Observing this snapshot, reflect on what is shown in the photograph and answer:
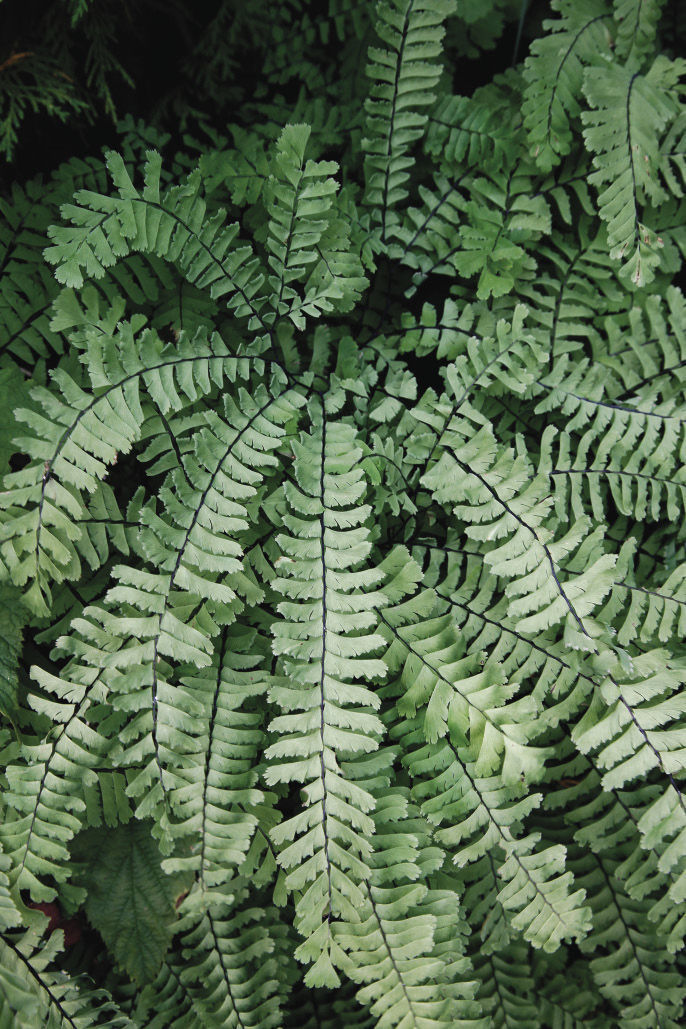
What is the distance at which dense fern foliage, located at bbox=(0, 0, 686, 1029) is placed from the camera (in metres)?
1.34

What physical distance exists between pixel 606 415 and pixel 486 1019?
4.46 feet

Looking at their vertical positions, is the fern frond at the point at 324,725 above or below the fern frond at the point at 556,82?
below

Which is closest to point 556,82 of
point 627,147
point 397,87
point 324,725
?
point 627,147

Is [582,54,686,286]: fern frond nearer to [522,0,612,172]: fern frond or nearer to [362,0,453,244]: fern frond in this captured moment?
[522,0,612,172]: fern frond

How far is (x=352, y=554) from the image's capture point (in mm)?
1338

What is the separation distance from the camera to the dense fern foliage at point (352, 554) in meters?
1.34

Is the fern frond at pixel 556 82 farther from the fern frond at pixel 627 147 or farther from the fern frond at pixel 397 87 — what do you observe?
the fern frond at pixel 397 87

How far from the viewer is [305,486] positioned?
1410 millimetres

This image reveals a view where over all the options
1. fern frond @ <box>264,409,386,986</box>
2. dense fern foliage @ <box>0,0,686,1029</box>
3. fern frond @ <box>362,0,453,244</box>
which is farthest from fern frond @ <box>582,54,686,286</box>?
fern frond @ <box>264,409,386,986</box>

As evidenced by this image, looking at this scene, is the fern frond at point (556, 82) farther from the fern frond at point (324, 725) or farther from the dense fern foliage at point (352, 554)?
the fern frond at point (324, 725)

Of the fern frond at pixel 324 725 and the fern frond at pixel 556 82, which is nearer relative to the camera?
the fern frond at pixel 324 725

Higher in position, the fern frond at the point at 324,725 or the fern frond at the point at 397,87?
the fern frond at the point at 397,87

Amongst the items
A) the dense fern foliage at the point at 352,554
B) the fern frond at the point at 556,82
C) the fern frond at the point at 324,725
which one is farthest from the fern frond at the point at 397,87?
the fern frond at the point at 324,725

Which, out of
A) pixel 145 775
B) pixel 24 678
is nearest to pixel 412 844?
pixel 145 775
